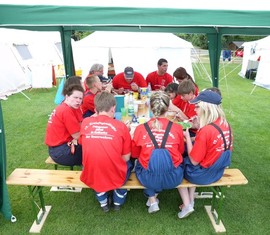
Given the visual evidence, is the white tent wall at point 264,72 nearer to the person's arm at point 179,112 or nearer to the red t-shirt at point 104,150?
the person's arm at point 179,112

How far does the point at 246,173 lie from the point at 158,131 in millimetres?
2306

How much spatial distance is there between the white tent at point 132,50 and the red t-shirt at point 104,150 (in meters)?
7.47

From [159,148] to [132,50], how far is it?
8283 mm

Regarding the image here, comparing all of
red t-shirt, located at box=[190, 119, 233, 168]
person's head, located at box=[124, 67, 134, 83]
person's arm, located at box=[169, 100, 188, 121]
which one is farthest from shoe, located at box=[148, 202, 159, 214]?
person's head, located at box=[124, 67, 134, 83]

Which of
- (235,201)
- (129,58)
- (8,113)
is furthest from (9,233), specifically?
(129,58)

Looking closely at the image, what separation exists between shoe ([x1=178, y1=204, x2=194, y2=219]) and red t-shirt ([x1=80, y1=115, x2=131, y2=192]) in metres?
0.84

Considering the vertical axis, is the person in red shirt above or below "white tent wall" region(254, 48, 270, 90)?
above

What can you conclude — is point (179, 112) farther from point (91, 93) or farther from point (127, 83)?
point (127, 83)

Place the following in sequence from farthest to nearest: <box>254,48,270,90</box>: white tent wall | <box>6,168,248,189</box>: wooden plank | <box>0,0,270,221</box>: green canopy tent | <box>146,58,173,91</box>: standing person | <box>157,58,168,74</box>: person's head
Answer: <box>254,48,270,90</box>: white tent wall, <box>146,58,173,91</box>: standing person, <box>157,58,168,74</box>: person's head, <box>6,168,248,189</box>: wooden plank, <box>0,0,270,221</box>: green canopy tent

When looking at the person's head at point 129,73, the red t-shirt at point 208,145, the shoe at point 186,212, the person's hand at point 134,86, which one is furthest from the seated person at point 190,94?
the person's hand at point 134,86

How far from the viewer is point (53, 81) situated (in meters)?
10.7

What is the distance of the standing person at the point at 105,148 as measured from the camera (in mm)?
2455

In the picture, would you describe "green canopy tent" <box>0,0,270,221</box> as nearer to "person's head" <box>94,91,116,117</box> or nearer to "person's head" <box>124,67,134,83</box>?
"person's head" <box>94,91,116,117</box>

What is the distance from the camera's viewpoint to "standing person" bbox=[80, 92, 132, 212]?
246 cm
